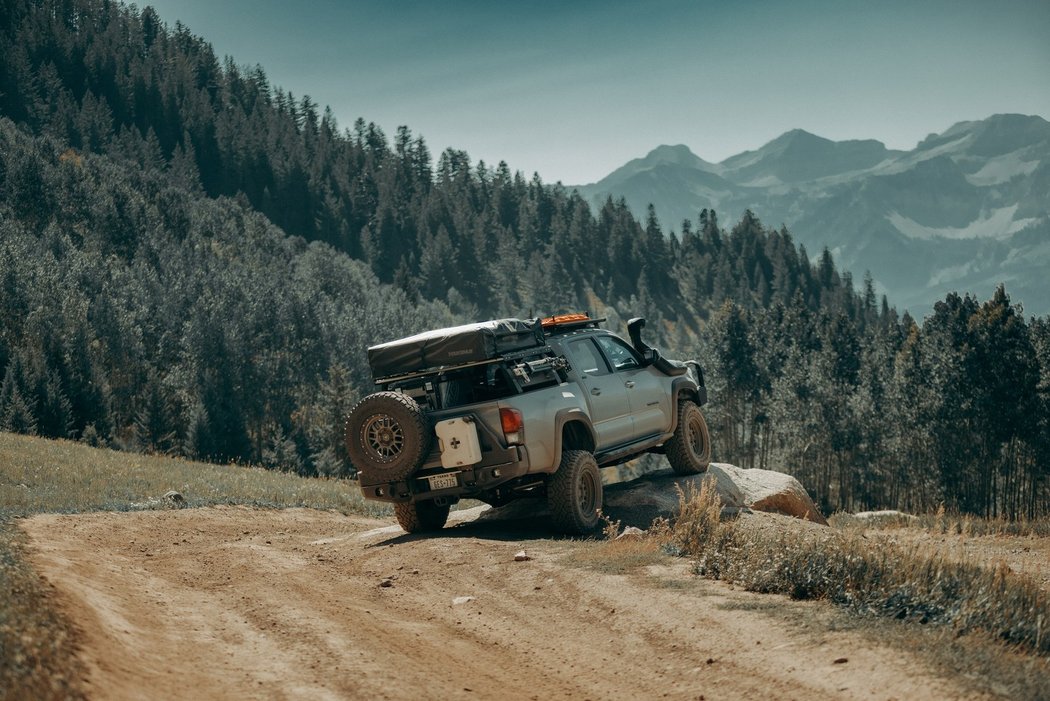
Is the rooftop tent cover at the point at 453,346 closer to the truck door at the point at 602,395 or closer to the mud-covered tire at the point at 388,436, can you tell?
the mud-covered tire at the point at 388,436

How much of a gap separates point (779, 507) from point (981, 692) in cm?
1077

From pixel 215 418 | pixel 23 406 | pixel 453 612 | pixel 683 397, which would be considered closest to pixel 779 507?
pixel 683 397

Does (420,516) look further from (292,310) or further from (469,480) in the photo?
(292,310)

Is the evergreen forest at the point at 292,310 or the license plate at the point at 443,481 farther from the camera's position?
the evergreen forest at the point at 292,310

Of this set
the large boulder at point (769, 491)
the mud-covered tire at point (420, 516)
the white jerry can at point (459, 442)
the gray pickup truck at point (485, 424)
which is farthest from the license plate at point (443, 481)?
the large boulder at point (769, 491)

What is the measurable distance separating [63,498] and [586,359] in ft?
30.8

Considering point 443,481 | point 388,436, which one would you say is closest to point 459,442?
point 443,481

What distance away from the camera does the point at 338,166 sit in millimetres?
182125

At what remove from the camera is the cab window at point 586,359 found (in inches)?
522

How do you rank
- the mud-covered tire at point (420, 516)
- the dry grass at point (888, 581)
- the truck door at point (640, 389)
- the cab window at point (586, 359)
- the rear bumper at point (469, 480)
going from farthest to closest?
the truck door at point (640, 389), the cab window at point (586, 359), the mud-covered tire at point (420, 516), the rear bumper at point (469, 480), the dry grass at point (888, 581)

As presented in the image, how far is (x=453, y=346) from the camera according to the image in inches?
459

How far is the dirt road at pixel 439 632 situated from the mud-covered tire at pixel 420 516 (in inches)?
70.3

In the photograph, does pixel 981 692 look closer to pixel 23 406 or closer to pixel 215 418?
pixel 23 406

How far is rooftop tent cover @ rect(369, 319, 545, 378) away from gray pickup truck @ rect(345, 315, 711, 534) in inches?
0.6
